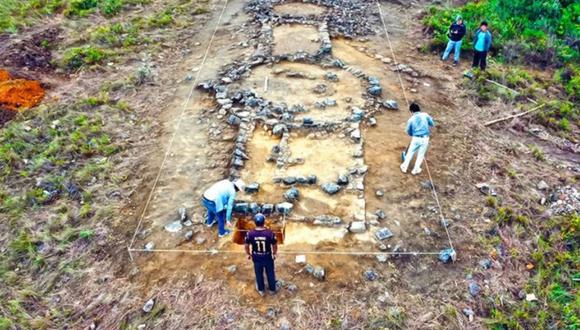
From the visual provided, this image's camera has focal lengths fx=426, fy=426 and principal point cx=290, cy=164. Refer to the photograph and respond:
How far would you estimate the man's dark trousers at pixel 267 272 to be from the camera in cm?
595

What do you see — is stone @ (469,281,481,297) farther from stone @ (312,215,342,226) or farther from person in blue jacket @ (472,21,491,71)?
person in blue jacket @ (472,21,491,71)

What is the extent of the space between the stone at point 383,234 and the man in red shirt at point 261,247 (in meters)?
2.06

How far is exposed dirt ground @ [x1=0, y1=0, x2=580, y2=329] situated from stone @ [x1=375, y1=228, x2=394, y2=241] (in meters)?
0.11

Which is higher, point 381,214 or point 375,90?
point 375,90

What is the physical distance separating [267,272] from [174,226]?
7.53 feet

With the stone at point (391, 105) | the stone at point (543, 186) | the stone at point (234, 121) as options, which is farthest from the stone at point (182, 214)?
the stone at point (543, 186)

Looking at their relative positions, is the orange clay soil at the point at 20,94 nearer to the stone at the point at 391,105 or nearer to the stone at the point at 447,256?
the stone at the point at 391,105

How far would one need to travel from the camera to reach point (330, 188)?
26.6 ft

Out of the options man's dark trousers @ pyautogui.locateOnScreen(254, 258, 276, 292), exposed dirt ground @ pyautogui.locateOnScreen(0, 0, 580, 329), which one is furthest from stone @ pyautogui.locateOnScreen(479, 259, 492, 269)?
man's dark trousers @ pyautogui.locateOnScreen(254, 258, 276, 292)

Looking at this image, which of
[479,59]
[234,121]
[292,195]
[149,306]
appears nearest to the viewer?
[149,306]

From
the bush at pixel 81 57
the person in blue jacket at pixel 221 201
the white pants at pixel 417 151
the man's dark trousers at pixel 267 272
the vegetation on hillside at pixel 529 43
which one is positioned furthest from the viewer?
the bush at pixel 81 57

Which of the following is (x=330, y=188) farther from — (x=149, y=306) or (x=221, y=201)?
(x=149, y=306)

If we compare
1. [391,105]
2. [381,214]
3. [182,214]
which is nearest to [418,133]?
[381,214]

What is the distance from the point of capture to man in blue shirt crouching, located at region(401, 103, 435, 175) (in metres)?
8.11
